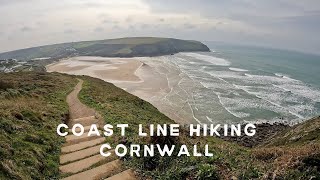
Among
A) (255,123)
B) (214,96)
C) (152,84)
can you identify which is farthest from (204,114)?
(152,84)

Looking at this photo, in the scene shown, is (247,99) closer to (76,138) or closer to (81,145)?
(76,138)

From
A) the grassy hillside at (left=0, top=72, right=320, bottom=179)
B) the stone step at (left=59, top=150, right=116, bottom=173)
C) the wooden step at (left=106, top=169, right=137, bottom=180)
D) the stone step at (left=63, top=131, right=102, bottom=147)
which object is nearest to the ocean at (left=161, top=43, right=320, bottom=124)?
the stone step at (left=63, top=131, right=102, bottom=147)

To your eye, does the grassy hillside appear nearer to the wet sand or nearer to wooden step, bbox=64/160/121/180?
wooden step, bbox=64/160/121/180

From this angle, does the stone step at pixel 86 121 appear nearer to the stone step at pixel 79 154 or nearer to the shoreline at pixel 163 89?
the stone step at pixel 79 154

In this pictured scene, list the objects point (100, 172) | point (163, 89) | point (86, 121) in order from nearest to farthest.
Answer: point (100, 172), point (86, 121), point (163, 89)

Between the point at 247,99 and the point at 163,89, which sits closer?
the point at 247,99

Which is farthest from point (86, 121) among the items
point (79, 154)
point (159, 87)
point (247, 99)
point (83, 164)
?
point (159, 87)
